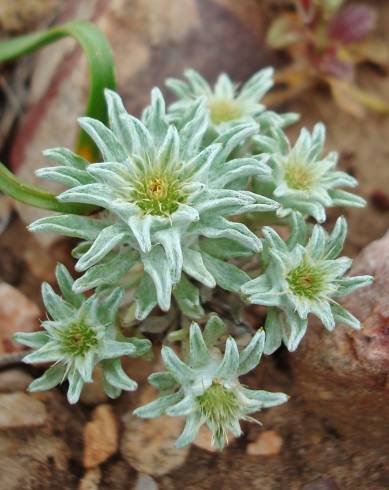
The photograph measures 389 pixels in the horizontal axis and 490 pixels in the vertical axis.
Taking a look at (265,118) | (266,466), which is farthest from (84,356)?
(265,118)

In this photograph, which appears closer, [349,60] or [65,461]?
[65,461]

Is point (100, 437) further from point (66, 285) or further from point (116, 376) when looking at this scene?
point (66, 285)

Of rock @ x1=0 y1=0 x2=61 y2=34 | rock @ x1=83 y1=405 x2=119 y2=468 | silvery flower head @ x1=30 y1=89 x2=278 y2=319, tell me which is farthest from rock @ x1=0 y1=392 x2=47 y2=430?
rock @ x1=0 y1=0 x2=61 y2=34

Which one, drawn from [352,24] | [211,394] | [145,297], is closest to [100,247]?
[145,297]

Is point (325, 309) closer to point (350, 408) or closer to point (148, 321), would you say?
point (350, 408)

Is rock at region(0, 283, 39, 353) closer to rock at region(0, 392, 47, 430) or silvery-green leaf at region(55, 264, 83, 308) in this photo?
rock at region(0, 392, 47, 430)
